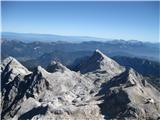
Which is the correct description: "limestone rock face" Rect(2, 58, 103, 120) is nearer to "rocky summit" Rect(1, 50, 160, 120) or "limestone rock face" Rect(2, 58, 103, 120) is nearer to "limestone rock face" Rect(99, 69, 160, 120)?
A: "rocky summit" Rect(1, 50, 160, 120)

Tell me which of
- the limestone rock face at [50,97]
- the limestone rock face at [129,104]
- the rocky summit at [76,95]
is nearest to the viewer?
the limestone rock face at [50,97]

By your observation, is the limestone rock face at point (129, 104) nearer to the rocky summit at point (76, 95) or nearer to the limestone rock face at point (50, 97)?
the rocky summit at point (76, 95)

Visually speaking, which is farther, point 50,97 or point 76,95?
point 76,95

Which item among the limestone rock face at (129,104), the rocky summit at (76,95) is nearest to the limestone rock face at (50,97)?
the rocky summit at (76,95)

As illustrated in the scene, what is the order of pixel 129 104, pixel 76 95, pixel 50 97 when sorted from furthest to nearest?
1. pixel 76 95
2. pixel 50 97
3. pixel 129 104

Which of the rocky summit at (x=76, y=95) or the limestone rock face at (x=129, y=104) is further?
the limestone rock face at (x=129, y=104)

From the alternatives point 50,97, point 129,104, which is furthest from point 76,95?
point 129,104

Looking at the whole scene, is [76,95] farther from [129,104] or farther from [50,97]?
[129,104]

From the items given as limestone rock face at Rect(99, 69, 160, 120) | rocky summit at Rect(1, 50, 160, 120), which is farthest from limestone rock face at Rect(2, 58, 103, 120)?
limestone rock face at Rect(99, 69, 160, 120)
